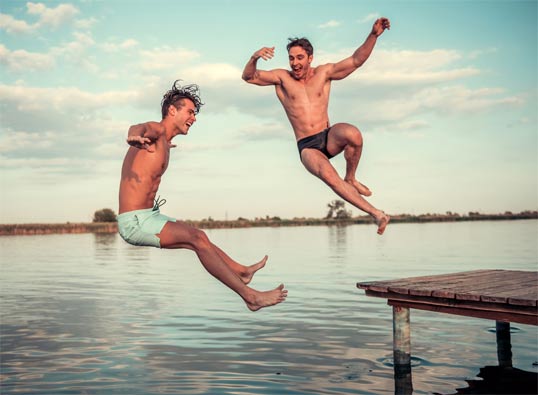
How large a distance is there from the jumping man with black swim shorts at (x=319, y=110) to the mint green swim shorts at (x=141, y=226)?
2.05 m

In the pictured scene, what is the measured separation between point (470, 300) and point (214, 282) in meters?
24.3

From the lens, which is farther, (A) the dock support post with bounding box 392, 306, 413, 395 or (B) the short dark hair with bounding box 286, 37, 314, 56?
(A) the dock support post with bounding box 392, 306, 413, 395

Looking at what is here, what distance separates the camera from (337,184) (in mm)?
7477

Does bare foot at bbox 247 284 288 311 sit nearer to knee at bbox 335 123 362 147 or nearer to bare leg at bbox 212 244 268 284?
bare leg at bbox 212 244 268 284

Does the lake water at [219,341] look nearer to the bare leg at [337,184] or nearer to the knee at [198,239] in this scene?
the bare leg at [337,184]

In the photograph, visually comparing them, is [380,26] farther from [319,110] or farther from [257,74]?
[257,74]

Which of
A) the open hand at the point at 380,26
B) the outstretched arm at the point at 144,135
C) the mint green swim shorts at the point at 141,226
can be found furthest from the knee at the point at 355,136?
the mint green swim shorts at the point at 141,226

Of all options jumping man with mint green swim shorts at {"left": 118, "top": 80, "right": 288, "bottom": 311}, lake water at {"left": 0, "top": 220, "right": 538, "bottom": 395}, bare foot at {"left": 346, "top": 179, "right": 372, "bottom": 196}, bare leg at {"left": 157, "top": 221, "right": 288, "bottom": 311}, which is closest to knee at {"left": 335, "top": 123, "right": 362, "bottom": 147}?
bare foot at {"left": 346, "top": 179, "right": 372, "bottom": 196}

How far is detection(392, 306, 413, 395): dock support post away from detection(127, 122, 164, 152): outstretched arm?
26.9ft

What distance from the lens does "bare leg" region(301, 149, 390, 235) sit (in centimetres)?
740

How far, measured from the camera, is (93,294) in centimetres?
2978

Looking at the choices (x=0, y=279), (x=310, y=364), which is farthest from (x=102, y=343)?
(x=0, y=279)

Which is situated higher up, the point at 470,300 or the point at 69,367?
the point at 470,300

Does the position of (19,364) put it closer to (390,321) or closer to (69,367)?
(69,367)
